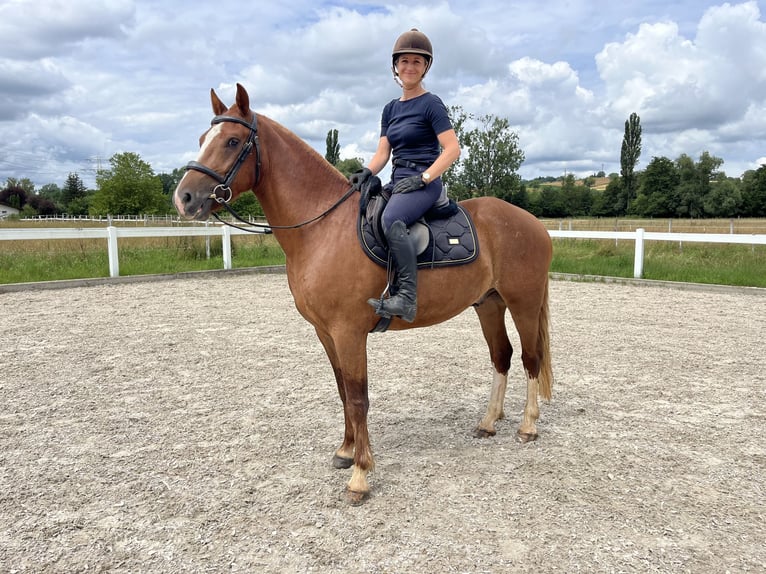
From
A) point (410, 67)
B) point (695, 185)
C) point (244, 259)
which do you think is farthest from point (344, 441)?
point (695, 185)

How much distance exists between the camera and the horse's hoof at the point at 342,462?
133 inches

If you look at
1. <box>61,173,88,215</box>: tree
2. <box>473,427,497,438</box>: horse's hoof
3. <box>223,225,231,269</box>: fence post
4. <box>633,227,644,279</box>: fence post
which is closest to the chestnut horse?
<box>473,427,497,438</box>: horse's hoof

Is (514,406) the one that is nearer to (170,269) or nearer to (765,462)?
(765,462)

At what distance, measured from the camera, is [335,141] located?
50.9m

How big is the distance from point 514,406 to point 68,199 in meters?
114

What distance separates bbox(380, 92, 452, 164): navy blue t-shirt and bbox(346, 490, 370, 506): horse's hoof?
207 cm

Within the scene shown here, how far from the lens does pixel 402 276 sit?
3.09m

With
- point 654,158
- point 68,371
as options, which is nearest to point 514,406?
point 68,371

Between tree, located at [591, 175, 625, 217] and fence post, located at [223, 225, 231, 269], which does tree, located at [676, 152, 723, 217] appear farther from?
fence post, located at [223, 225, 231, 269]

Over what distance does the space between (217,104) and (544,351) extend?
2.98 m

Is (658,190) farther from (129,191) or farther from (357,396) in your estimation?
(357,396)

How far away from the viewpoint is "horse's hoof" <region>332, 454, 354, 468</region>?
3377 millimetres

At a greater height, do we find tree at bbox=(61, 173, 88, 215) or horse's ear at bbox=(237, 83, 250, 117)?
tree at bbox=(61, 173, 88, 215)

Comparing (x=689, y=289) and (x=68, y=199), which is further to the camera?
(x=68, y=199)
